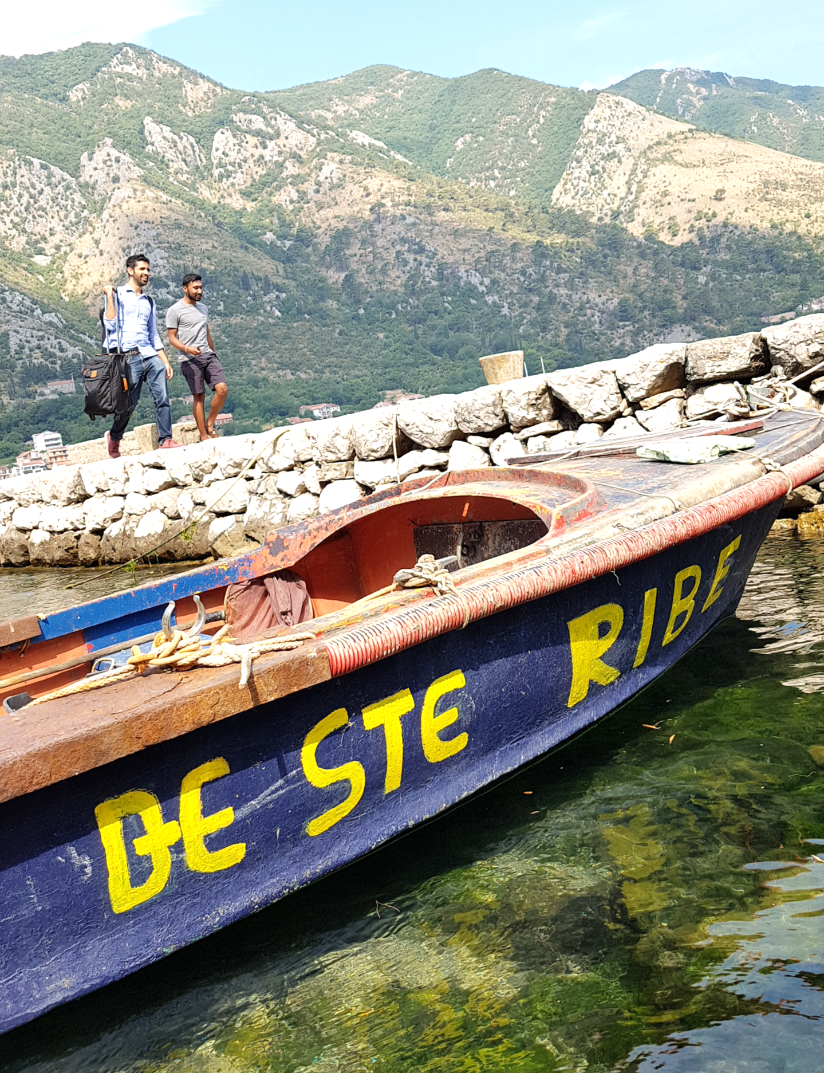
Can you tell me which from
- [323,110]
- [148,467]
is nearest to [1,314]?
[148,467]

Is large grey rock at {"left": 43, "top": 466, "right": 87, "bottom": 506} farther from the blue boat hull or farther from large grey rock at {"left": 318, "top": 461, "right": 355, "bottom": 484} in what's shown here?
the blue boat hull

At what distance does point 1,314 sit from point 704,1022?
52494 millimetres

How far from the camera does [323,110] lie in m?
107

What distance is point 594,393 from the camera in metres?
6.61

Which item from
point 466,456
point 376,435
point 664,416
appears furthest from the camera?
point 376,435

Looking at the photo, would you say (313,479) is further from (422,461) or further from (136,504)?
(136,504)

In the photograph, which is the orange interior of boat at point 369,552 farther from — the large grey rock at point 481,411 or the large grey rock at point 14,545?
the large grey rock at point 14,545

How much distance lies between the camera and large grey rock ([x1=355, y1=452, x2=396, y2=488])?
291 inches

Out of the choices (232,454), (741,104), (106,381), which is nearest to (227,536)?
(232,454)

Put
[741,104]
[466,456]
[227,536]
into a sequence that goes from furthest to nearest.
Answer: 1. [741,104]
2. [227,536]
3. [466,456]

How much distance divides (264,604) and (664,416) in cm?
364

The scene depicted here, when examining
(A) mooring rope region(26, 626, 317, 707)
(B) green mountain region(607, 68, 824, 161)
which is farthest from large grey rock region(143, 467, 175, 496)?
(B) green mountain region(607, 68, 824, 161)

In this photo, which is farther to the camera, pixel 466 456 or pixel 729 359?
pixel 466 456

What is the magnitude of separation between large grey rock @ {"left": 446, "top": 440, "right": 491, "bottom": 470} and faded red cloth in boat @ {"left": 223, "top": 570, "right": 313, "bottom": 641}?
322 centimetres
